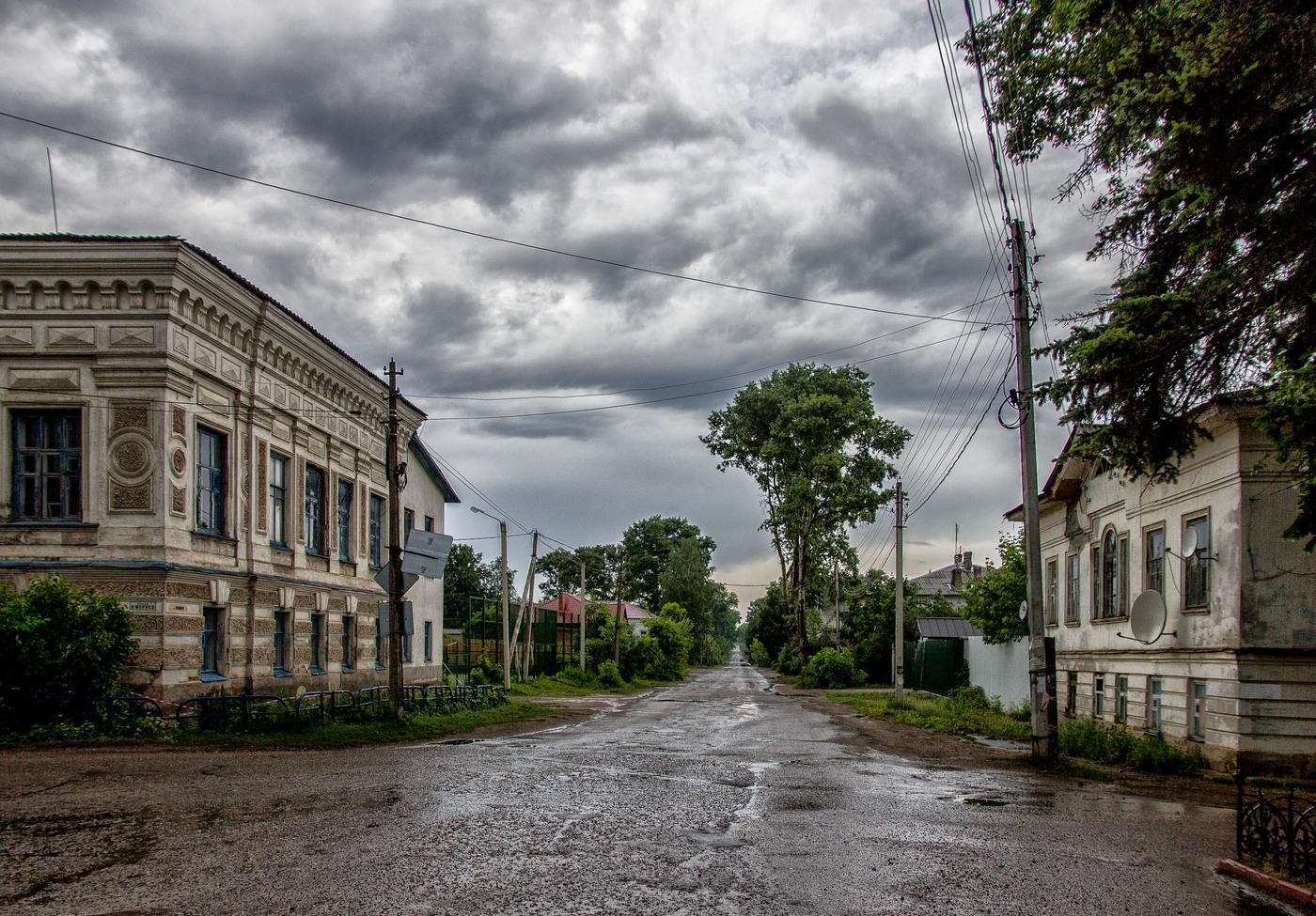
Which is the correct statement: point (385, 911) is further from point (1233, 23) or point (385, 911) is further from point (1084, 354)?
point (1233, 23)

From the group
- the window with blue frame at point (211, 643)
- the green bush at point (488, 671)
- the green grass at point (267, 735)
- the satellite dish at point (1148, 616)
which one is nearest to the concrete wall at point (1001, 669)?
the satellite dish at point (1148, 616)

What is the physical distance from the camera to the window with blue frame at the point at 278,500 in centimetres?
2182

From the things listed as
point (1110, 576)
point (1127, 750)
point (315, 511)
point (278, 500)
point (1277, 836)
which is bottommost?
point (1127, 750)

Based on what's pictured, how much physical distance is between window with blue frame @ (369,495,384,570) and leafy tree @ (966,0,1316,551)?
69.1 ft

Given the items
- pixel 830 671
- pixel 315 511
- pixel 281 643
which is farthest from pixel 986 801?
pixel 830 671

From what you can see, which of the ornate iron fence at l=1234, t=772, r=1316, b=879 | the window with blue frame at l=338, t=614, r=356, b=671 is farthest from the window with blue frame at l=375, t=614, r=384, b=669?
the ornate iron fence at l=1234, t=772, r=1316, b=879

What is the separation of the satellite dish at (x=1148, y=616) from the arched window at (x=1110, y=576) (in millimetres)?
2808

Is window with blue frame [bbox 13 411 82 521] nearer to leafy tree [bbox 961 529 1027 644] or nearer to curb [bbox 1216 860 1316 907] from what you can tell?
curb [bbox 1216 860 1316 907]

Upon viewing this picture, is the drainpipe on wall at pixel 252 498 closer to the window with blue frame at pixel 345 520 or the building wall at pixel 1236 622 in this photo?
the window with blue frame at pixel 345 520

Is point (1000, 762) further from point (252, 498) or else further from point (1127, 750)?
point (252, 498)

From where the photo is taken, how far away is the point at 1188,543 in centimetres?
1705

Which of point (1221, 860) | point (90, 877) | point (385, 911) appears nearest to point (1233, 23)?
point (1221, 860)

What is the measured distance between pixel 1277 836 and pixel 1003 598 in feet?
74.0

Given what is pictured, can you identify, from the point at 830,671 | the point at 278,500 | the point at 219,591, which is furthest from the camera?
the point at 830,671
